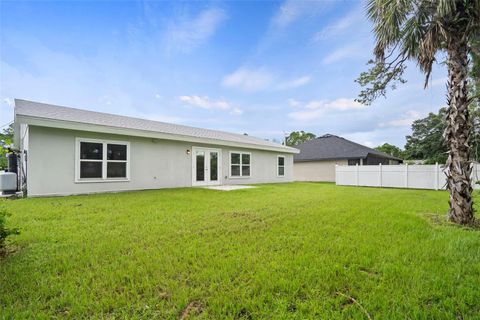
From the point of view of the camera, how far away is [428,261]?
278cm

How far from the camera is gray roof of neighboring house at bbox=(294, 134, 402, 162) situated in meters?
19.4

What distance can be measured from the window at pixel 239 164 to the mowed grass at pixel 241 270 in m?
8.97

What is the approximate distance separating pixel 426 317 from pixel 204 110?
19667 millimetres

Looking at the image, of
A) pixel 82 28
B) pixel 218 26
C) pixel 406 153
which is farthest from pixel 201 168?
pixel 406 153

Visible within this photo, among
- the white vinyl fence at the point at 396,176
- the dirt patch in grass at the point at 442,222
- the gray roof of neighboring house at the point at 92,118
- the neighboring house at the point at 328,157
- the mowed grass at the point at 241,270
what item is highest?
the gray roof of neighboring house at the point at 92,118

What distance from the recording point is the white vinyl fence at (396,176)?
11898 millimetres

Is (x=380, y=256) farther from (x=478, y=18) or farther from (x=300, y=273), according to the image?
(x=478, y=18)

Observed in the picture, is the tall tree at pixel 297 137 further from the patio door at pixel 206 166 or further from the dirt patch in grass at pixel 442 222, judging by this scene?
the dirt patch in grass at pixel 442 222

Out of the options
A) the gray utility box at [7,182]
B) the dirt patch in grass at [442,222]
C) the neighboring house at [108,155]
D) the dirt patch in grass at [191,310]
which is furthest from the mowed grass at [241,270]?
the gray utility box at [7,182]

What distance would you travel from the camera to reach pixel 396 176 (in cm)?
1302

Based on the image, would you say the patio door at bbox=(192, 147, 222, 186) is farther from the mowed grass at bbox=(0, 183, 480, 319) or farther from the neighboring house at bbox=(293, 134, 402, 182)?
the neighboring house at bbox=(293, 134, 402, 182)

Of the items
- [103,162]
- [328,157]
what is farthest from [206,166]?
[328,157]

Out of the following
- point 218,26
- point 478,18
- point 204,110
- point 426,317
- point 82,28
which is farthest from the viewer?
point 204,110

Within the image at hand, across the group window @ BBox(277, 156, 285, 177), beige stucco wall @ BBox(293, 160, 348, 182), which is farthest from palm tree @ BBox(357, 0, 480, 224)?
beige stucco wall @ BBox(293, 160, 348, 182)
